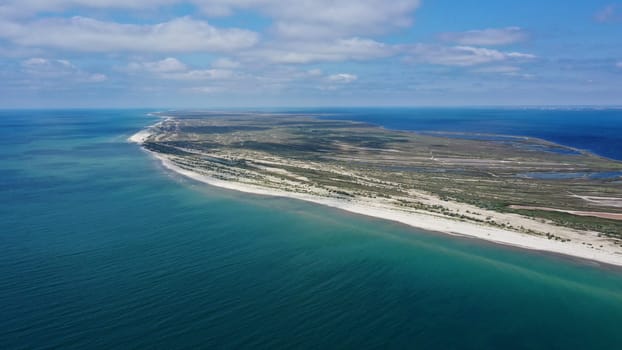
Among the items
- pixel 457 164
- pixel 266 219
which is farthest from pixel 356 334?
pixel 457 164

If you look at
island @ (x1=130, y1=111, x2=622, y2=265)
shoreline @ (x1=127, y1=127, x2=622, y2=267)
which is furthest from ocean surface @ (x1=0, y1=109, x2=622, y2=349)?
island @ (x1=130, y1=111, x2=622, y2=265)

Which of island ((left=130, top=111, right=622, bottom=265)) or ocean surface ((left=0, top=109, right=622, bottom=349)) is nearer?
ocean surface ((left=0, top=109, right=622, bottom=349))

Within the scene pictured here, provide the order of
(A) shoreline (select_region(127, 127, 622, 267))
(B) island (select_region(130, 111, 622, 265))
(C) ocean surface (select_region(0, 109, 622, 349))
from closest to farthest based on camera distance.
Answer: (C) ocean surface (select_region(0, 109, 622, 349)) → (A) shoreline (select_region(127, 127, 622, 267)) → (B) island (select_region(130, 111, 622, 265))

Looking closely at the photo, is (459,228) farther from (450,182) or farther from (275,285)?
(450,182)

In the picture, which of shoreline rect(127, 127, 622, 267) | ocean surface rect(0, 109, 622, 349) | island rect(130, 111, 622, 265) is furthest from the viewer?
island rect(130, 111, 622, 265)

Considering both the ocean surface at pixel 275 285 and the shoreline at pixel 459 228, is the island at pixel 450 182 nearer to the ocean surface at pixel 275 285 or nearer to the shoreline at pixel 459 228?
the shoreline at pixel 459 228

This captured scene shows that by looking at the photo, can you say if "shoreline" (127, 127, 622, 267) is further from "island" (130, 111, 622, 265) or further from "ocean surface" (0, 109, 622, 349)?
"ocean surface" (0, 109, 622, 349)

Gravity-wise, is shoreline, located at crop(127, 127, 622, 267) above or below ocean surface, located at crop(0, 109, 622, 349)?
above
